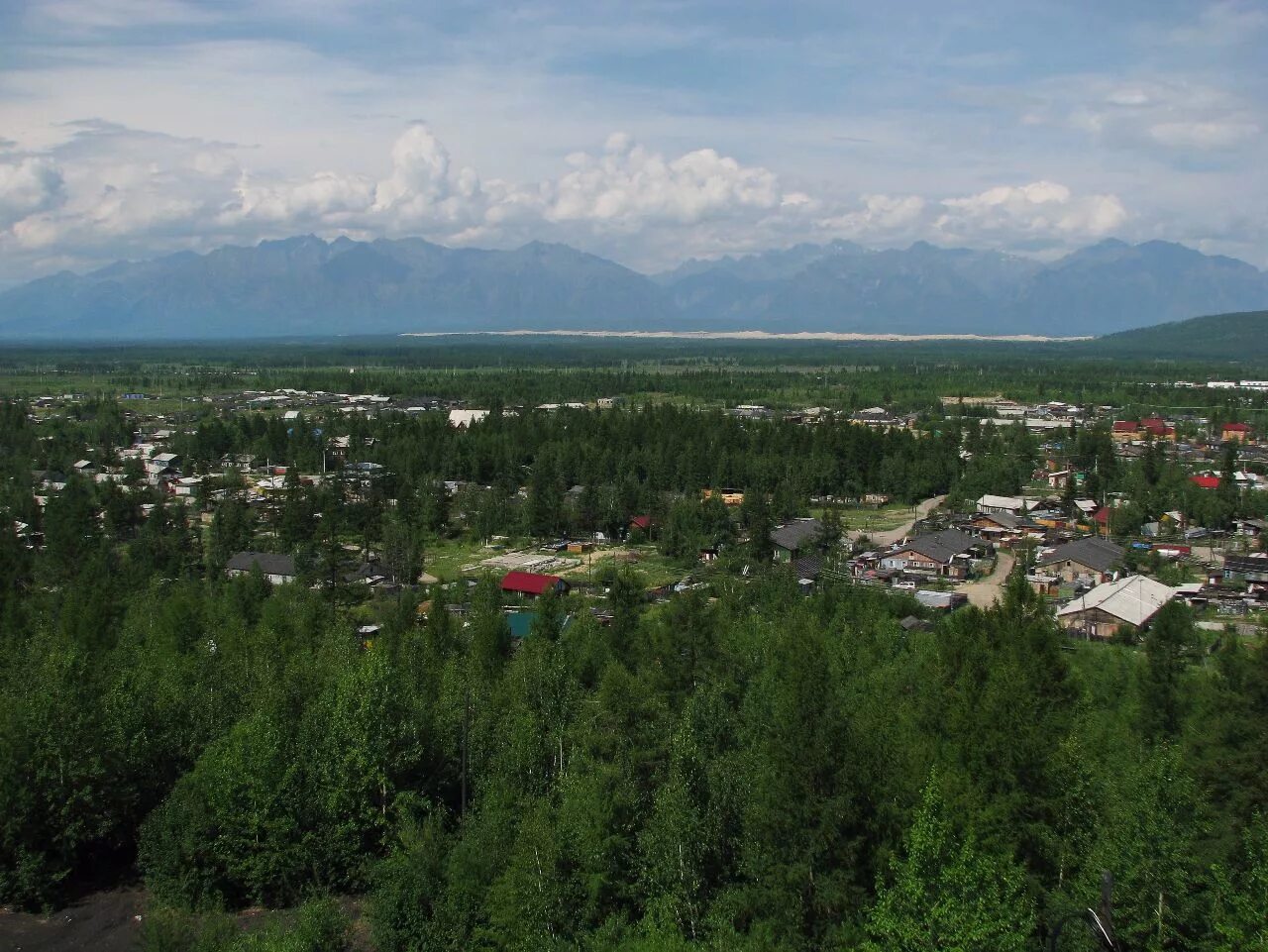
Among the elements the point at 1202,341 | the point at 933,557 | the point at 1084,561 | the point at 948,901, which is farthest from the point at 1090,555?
the point at 1202,341

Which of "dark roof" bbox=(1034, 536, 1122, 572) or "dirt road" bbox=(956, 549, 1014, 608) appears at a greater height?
"dark roof" bbox=(1034, 536, 1122, 572)

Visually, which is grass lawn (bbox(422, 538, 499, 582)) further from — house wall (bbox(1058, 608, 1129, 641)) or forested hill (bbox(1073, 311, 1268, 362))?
forested hill (bbox(1073, 311, 1268, 362))

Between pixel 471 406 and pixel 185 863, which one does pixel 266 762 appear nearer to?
pixel 185 863

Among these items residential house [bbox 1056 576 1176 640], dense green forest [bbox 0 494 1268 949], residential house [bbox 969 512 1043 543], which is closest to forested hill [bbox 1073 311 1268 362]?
residential house [bbox 969 512 1043 543]

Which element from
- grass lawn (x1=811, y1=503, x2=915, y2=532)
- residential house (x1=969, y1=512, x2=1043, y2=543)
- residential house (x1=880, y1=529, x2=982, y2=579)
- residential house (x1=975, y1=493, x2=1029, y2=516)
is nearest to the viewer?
residential house (x1=880, y1=529, x2=982, y2=579)

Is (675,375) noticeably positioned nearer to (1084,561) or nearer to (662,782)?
(1084,561)

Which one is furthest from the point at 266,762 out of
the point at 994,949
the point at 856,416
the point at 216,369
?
the point at 216,369

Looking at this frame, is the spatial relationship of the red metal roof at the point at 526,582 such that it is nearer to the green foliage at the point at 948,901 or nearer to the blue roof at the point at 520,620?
the blue roof at the point at 520,620
